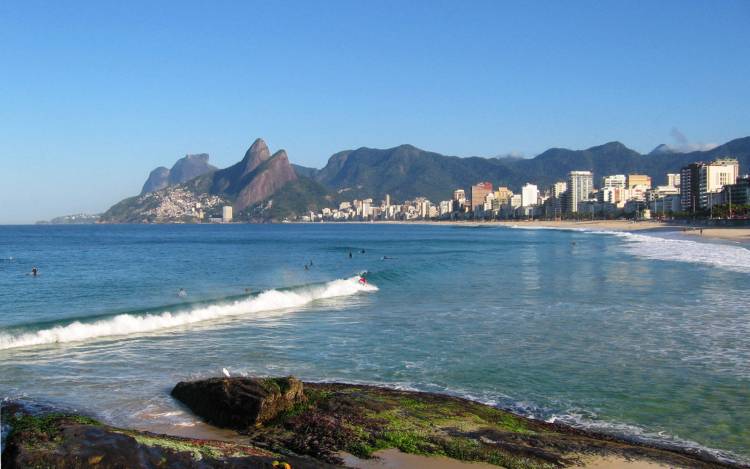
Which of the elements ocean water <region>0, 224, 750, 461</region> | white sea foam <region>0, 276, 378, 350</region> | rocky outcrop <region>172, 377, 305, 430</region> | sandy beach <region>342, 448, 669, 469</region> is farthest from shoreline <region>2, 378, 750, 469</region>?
white sea foam <region>0, 276, 378, 350</region>

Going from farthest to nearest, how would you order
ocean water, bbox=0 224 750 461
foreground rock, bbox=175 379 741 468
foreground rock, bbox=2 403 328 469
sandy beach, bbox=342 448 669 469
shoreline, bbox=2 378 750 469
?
ocean water, bbox=0 224 750 461 < foreground rock, bbox=175 379 741 468 < sandy beach, bbox=342 448 669 469 < shoreline, bbox=2 378 750 469 < foreground rock, bbox=2 403 328 469

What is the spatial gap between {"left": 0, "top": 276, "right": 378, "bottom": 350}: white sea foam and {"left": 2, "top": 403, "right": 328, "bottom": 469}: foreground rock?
11389mm

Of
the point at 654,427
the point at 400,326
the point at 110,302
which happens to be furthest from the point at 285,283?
the point at 654,427

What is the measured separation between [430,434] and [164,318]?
14.9 meters

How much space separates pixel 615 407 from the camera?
10.7 metres

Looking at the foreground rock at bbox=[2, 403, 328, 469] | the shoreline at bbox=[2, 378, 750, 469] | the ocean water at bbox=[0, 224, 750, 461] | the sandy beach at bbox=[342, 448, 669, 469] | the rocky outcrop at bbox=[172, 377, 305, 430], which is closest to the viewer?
the foreground rock at bbox=[2, 403, 328, 469]

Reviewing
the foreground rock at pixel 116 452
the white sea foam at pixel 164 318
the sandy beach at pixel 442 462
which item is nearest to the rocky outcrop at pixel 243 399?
the foreground rock at pixel 116 452

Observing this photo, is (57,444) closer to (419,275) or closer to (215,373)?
(215,373)

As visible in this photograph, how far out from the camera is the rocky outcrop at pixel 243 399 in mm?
9391

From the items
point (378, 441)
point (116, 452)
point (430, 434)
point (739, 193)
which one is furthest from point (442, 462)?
point (739, 193)

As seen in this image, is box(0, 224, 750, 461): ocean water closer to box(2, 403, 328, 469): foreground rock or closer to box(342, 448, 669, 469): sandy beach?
box(342, 448, 669, 469): sandy beach

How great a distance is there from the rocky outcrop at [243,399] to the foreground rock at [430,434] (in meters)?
0.04

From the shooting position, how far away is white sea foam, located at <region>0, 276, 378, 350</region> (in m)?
17.9

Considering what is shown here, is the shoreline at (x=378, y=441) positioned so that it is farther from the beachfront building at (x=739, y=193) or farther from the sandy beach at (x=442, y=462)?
the beachfront building at (x=739, y=193)
